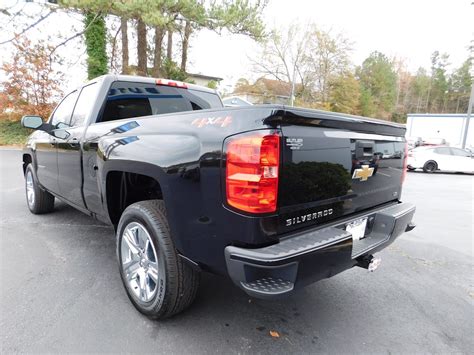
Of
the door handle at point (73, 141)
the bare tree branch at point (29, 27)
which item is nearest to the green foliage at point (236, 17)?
the bare tree branch at point (29, 27)

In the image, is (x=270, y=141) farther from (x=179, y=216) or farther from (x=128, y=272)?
(x=128, y=272)

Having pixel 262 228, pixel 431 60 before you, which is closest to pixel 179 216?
pixel 262 228

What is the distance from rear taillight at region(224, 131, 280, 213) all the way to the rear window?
2.06 metres

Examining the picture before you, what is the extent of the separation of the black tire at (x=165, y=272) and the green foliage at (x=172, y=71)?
19179 mm

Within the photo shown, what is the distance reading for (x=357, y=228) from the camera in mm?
2246

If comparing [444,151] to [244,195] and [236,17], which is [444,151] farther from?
[244,195]

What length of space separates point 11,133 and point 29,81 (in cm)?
342

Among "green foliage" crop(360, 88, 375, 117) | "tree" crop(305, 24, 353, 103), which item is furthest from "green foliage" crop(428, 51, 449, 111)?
"tree" crop(305, 24, 353, 103)

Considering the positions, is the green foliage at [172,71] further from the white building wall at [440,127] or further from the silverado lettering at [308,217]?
the white building wall at [440,127]

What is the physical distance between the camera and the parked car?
14.5m

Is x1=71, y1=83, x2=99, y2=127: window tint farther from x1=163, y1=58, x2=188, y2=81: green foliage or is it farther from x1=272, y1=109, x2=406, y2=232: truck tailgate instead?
x1=163, y1=58, x2=188, y2=81: green foliage

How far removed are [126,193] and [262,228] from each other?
1580 mm

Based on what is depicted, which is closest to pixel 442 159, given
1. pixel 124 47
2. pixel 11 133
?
pixel 124 47

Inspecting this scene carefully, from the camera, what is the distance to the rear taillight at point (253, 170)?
1.61 metres
